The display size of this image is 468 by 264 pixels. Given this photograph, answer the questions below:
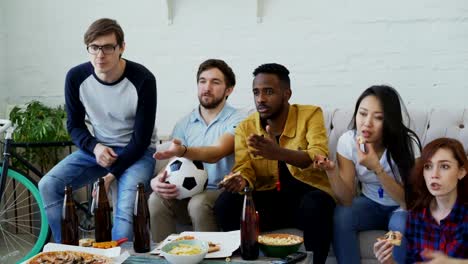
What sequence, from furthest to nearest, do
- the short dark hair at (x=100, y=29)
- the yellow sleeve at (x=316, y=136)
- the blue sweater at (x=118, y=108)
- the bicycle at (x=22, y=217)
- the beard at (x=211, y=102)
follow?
the bicycle at (x=22, y=217) → the beard at (x=211, y=102) → the blue sweater at (x=118, y=108) → the short dark hair at (x=100, y=29) → the yellow sleeve at (x=316, y=136)

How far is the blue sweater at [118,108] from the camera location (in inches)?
97.3

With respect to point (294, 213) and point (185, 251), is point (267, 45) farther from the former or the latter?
point (185, 251)

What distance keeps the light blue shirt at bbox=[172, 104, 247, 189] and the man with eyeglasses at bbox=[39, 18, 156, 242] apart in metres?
0.22

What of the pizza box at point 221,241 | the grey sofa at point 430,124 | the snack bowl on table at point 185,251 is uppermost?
the grey sofa at point 430,124

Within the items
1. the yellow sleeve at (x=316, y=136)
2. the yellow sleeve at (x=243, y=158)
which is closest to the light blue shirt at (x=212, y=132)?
the yellow sleeve at (x=243, y=158)

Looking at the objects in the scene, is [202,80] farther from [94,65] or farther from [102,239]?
[102,239]

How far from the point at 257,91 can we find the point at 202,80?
38 cm

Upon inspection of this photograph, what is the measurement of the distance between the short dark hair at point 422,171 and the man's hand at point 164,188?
102 centimetres

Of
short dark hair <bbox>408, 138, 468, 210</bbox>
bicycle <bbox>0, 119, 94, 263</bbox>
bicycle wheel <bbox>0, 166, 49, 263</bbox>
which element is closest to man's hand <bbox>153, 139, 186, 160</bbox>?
bicycle <bbox>0, 119, 94, 263</bbox>

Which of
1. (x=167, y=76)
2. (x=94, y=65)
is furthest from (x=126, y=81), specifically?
(x=167, y=76)

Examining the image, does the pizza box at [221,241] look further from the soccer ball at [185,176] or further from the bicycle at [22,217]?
the bicycle at [22,217]

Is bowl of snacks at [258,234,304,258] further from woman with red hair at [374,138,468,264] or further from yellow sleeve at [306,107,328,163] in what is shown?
yellow sleeve at [306,107,328,163]

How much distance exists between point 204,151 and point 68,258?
0.96 meters

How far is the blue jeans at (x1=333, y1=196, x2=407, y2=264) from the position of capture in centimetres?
214
